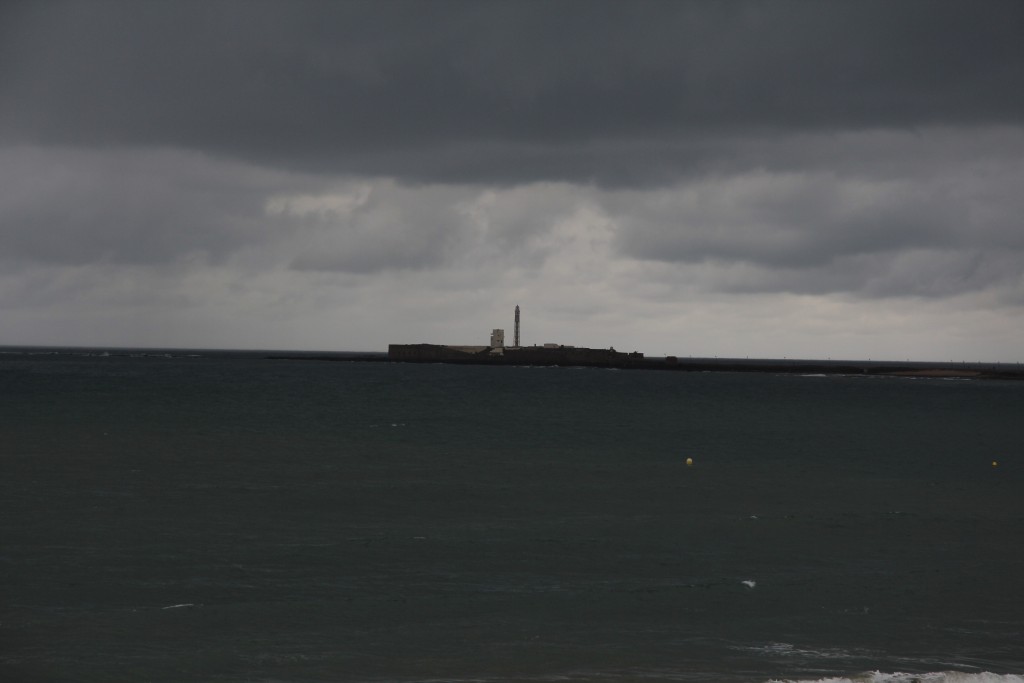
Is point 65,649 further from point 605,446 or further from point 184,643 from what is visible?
point 605,446

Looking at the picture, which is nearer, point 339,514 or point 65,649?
point 65,649

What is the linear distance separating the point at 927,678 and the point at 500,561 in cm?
1337

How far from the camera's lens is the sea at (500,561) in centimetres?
2102

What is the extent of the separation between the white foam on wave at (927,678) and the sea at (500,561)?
76 mm

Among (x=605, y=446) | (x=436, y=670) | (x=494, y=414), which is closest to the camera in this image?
(x=436, y=670)

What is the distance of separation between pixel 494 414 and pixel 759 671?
71.5m

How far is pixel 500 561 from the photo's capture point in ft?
97.0

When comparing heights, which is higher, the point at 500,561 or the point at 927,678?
the point at 500,561

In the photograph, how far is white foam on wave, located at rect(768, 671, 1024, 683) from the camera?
18922mm

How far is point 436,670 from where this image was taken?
66.1ft

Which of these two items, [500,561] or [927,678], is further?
[500,561]

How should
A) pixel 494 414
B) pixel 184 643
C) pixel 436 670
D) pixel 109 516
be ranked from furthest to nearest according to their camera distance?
pixel 494 414
pixel 109 516
pixel 184 643
pixel 436 670

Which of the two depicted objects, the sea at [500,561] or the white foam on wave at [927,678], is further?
the sea at [500,561]

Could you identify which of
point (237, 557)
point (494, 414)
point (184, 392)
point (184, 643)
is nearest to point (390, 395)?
Result: point (184, 392)
